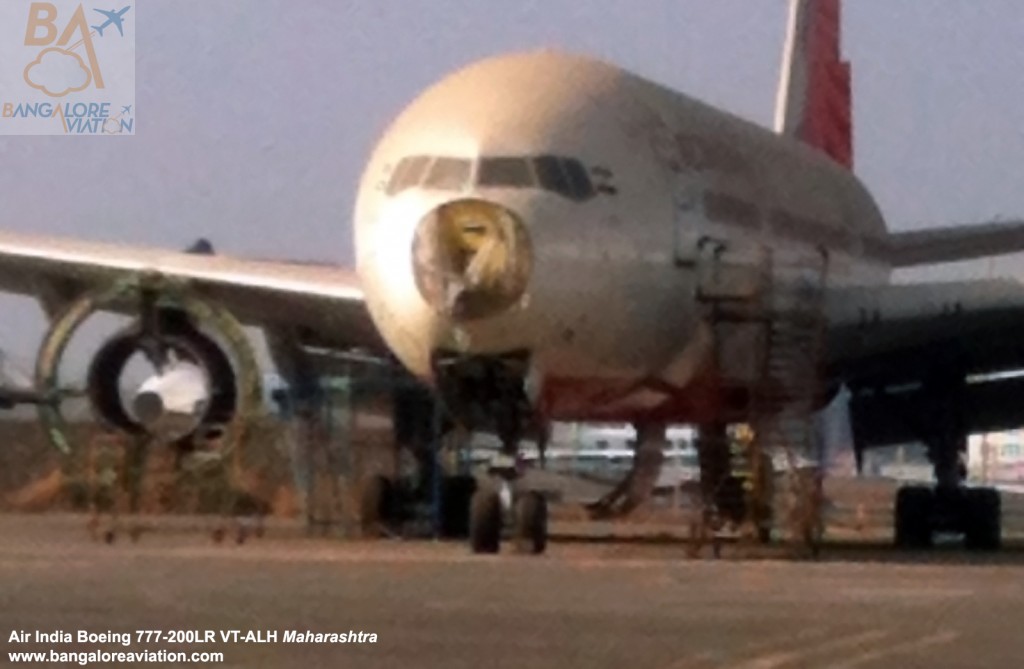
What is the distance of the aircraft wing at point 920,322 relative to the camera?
24734 mm

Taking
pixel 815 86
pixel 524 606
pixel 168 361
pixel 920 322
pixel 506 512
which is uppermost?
pixel 815 86

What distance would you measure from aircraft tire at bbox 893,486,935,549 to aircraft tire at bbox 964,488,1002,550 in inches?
14.7

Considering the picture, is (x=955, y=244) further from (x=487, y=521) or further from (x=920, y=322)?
(x=487, y=521)

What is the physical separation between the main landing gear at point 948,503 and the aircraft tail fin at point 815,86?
27.8 feet

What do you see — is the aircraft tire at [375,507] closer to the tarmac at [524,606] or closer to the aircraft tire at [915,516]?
the tarmac at [524,606]

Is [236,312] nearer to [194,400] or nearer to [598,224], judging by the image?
[194,400]

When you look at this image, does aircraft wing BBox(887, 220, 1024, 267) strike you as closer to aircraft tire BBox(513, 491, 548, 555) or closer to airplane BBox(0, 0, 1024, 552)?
airplane BBox(0, 0, 1024, 552)

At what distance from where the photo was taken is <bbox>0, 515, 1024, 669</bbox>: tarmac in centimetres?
1246

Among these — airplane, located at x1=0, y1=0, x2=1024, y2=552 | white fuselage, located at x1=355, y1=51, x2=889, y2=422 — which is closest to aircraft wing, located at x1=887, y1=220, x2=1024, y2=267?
airplane, located at x1=0, y1=0, x2=1024, y2=552

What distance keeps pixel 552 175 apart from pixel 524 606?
6.93m

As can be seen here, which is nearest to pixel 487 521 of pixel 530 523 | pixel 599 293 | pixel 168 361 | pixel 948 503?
pixel 530 523

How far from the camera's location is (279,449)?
1492 inches

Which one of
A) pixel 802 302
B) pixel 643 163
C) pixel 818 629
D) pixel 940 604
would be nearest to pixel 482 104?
pixel 643 163

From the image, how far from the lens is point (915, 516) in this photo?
27406 mm
